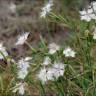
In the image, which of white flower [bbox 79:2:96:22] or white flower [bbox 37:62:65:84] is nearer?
white flower [bbox 37:62:65:84]

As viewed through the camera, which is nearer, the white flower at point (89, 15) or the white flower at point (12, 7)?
the white flower at point (89, 15)

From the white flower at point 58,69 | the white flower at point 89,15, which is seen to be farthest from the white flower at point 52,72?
the white flower at point 89,15

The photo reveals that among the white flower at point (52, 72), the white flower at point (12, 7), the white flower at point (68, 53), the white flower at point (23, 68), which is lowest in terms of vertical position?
the white flower at point (52, 72)

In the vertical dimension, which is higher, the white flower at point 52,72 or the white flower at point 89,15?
the white flower at point 89,15

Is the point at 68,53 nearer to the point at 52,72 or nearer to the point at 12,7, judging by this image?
the point at 52,72

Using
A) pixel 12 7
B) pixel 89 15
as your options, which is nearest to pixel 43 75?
pixel 89 15

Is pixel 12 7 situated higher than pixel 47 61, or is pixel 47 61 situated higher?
pixel 12 7

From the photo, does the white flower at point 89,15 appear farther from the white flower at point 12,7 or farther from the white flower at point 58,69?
the white flower at point 12,7

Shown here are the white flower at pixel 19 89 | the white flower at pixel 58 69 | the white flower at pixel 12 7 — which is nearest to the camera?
the white flower at pixel 58 69

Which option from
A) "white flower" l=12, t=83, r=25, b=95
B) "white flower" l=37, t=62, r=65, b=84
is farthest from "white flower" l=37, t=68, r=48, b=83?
"white flower" l=12, t=83, r=25, b=95

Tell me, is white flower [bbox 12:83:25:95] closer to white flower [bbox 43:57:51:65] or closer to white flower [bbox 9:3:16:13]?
white flower [bbox 43:57:51:65]

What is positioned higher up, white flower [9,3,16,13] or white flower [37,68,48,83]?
white flower [9,3,16,13]
